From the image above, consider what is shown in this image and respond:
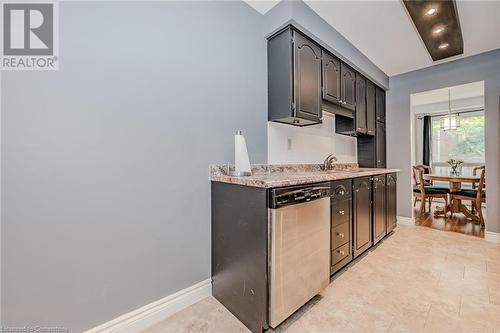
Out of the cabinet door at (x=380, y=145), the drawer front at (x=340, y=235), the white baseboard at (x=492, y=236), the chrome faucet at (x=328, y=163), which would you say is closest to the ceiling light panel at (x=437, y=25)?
the cabinet door at (x=380, y=145)

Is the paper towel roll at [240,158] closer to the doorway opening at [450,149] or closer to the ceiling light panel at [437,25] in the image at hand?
the ceiling light panel at [437,25]

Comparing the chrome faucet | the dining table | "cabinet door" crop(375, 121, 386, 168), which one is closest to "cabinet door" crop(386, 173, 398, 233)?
"cabinet door" crop(375, 121, 386, 168)

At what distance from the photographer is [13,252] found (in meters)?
1.04

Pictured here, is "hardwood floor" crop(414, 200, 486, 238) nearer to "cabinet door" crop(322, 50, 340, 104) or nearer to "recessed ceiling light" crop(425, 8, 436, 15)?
"cabinet door" crop(322, 50, 340, 104)

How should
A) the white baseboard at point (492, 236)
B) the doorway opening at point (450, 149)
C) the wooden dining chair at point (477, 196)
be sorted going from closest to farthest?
the white baseboard at point (492, 236)
the wooden dining chair at point (477, 196)
the doorway opening at point (450, 149)

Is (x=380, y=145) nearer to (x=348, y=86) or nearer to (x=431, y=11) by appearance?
(x=348, y=86)

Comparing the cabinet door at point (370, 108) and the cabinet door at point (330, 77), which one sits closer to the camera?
the cabinet door at point (330, 77)

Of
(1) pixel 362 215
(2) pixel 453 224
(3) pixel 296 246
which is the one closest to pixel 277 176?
(3) pixel 296 246

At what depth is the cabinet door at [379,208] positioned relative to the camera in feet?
8.61

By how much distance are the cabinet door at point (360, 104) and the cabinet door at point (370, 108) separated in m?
0.13

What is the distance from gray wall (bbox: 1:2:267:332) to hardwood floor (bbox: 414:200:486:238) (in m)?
3.85

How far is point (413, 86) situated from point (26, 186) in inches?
196

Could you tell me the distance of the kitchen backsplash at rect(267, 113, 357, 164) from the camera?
2.30 metres

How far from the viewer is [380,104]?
3.79 m
